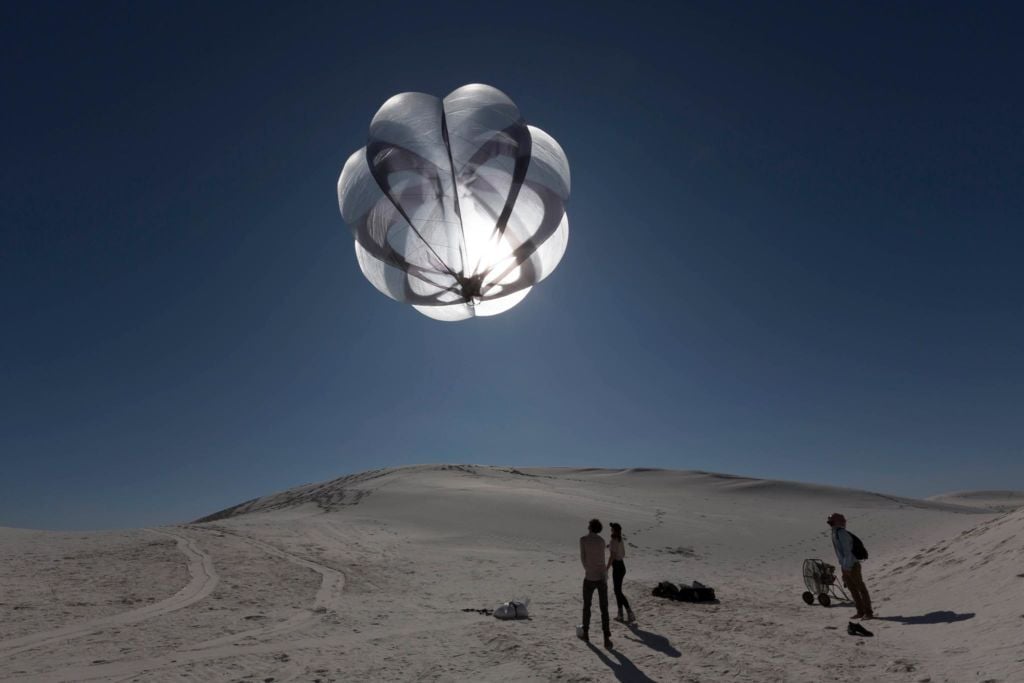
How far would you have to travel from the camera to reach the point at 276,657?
732 cm

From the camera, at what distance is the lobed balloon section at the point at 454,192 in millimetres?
13884

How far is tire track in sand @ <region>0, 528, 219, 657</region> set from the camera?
774 cm

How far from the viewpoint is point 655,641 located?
8062mm

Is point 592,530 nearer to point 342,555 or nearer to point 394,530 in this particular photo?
point 342,555

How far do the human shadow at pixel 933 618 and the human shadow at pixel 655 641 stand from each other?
3475mm

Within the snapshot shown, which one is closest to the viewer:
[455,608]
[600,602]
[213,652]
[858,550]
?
[213,652]

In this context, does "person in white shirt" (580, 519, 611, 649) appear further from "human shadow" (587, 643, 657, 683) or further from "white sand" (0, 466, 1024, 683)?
"human shadow" (587, 643, 657, 683)

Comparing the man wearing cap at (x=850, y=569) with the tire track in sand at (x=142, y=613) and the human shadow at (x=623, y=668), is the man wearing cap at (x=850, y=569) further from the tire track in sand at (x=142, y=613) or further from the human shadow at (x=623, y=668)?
the tire track in sand at (x=142, y=613)

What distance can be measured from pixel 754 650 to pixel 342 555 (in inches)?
503

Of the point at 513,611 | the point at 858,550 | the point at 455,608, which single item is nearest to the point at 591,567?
the point at 513,611

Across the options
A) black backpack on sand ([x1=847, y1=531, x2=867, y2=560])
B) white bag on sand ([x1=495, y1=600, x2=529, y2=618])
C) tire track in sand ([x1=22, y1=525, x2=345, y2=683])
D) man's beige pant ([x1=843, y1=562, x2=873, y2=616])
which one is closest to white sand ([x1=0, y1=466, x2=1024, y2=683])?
tire track in sand ([x1=22, y1=525, x2=345, y2=683])

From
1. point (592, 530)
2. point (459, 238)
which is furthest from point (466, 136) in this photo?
point (592, 530)

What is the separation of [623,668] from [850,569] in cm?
501

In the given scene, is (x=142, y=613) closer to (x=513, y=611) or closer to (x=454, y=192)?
(x=513, y=611)
